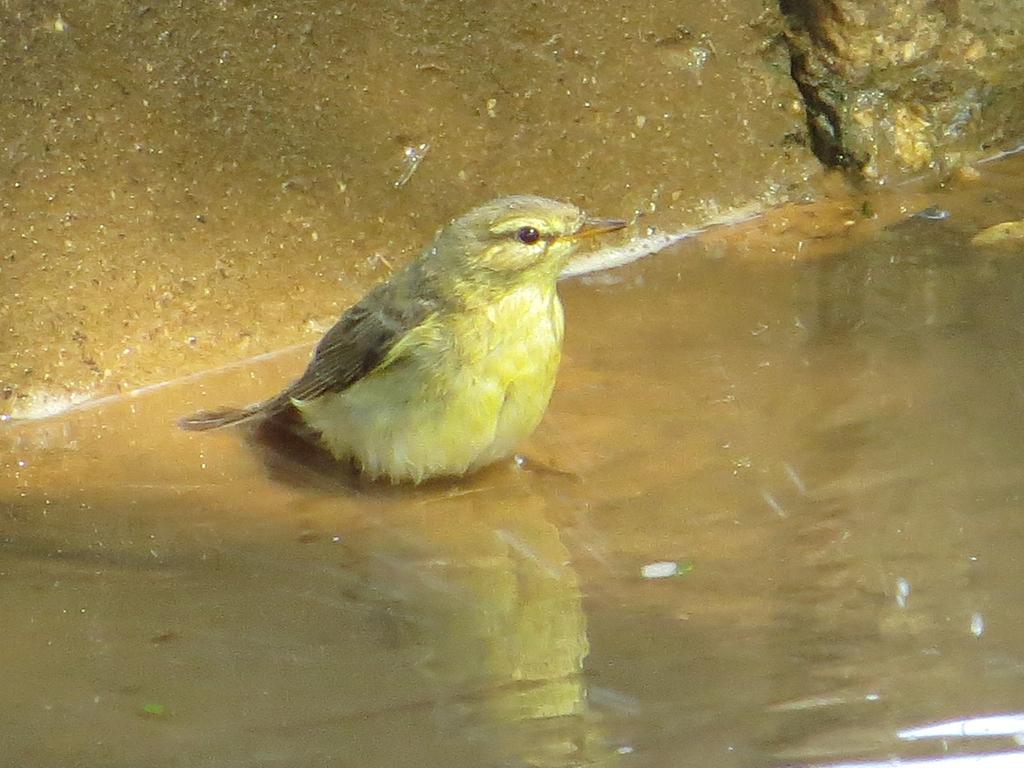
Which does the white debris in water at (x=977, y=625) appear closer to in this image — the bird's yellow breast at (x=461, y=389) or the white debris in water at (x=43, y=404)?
the bird's yellow breast at (x=461, y=389)

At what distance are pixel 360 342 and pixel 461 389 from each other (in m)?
0.47

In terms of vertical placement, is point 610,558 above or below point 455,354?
below

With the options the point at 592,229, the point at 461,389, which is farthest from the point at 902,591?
the point at 592,229

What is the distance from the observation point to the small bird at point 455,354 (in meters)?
4.46

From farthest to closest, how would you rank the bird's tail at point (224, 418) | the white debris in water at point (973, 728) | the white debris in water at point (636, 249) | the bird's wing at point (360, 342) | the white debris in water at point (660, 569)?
the white debris in water at point (636, 249) → the bird's tail at point (224, 418) → the bird's wing at point (360, 342) → the white debris in water at point (660, 569) → the white debris in water at point (973, 728)

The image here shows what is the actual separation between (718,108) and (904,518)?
3176mm

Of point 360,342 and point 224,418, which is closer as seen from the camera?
point 360,342

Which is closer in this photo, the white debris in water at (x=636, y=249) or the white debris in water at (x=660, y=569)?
the white debris in water at (x=660, y=569)

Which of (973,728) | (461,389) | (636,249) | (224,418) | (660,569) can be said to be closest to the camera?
(973,728)

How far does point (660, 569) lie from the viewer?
3.79m

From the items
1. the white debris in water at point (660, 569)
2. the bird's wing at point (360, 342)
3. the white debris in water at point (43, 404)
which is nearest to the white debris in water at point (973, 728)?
the white debris in water at point (660, 569)

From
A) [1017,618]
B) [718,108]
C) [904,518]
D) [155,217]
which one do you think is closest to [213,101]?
[155,217]

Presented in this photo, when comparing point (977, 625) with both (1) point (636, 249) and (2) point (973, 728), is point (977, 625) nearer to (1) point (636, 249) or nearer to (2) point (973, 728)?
A: (2) point (973, 728)

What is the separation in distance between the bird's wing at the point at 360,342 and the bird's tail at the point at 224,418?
0.34 feet
